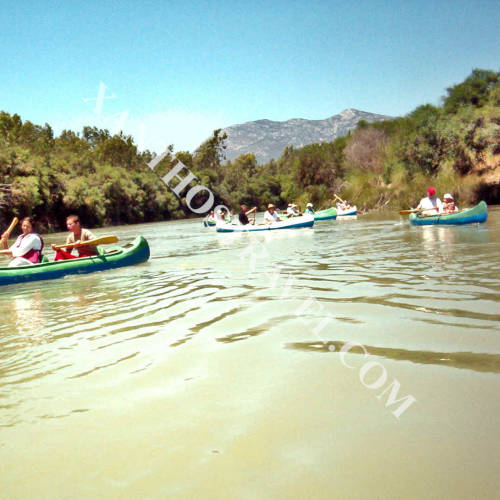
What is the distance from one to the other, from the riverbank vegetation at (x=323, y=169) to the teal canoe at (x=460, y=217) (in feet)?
43.4

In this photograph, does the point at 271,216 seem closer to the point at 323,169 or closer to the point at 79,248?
the point at 79,248

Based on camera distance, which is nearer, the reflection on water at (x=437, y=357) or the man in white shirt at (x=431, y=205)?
the reflection on water at (x=437, y=357)

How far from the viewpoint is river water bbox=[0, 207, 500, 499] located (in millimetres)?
2045

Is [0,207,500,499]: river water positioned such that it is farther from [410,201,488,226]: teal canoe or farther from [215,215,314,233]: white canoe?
[215,215,314,233]: white canoe

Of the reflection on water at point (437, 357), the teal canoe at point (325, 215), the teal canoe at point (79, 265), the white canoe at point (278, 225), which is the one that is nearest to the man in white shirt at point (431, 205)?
the white canoe at point (278, 225)

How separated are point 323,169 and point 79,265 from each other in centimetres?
3663

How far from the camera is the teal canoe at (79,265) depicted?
28.4 ft

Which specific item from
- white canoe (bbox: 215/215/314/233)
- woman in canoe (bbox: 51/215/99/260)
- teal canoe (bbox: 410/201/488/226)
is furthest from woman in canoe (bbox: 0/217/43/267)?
teal canoe (bbox: 410/201/488/226)

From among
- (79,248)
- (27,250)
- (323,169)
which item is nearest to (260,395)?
(27,250)

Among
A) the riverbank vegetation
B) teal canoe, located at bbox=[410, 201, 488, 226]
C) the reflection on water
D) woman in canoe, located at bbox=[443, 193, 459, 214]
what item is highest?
the riverbank vegetation

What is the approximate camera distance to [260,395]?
2.89 meters

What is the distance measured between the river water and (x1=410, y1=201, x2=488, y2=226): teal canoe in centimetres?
901

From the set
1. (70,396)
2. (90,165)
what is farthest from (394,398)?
(90,165)

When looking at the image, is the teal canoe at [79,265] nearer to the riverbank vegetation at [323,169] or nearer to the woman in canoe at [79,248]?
the woman in canoe at [79,248]
